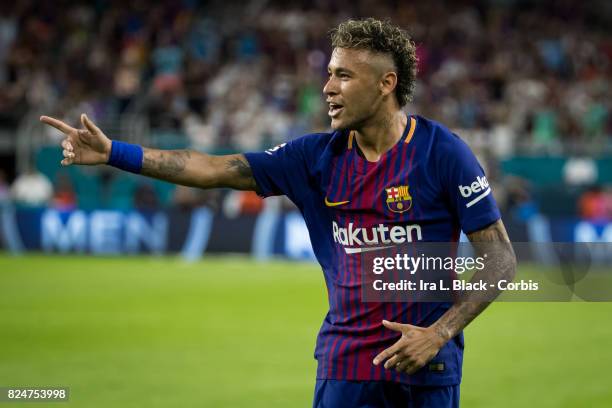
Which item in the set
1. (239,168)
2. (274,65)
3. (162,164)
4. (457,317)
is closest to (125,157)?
(162,164)

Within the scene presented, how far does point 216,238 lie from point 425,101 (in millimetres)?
6285

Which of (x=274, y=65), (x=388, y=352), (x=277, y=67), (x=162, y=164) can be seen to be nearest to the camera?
(x=388, y=352)

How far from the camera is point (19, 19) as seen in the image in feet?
91.9

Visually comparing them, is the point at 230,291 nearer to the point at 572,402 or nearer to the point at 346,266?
the point at 572,402

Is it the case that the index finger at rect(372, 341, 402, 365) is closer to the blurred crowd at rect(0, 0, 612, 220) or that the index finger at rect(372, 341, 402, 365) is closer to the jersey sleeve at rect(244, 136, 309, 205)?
the jersey sleeve at rect(244, 136, 309, 205)

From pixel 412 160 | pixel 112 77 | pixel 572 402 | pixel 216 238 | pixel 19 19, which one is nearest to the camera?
pixel 412 160

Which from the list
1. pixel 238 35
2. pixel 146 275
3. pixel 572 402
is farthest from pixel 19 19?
pixel 572 402

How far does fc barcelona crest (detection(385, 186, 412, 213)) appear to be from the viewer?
177 inches

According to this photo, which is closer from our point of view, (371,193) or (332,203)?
(371,193)

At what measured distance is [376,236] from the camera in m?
4.57

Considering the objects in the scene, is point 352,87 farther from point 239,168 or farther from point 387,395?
point 387,395

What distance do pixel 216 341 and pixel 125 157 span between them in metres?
7.08

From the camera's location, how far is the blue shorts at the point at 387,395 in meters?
4.35

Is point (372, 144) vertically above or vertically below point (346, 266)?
above
